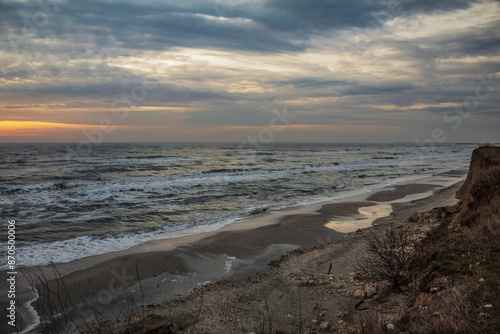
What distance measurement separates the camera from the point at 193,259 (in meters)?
9.64

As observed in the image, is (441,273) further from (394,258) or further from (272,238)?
(272,238)

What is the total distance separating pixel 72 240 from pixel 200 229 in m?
4.49

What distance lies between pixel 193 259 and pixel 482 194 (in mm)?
7679

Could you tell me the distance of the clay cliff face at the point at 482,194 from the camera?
286 inches

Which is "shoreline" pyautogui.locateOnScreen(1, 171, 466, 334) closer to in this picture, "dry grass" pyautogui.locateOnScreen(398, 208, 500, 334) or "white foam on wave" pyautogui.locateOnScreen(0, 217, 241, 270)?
"white foam on wave" pyautogui.locateOnScreen(0, 217, 241, 270)

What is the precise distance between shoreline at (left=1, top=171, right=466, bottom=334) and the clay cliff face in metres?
4.54

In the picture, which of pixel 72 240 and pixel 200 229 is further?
pixel 200 229

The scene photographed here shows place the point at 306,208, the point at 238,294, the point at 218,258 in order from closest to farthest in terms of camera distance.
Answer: the point at 238,294, the point at 218,258, the point at 306,208

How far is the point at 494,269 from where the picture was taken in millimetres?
4590

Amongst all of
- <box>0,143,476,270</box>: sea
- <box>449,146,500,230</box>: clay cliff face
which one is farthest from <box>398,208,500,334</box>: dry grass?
<box>0,143,476,270</box>: sea

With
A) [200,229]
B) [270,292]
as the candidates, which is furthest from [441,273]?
[200,229]

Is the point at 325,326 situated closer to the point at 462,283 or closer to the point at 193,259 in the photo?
the point at 462,283

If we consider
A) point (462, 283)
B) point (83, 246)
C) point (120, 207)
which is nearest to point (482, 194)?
point (462, 283)

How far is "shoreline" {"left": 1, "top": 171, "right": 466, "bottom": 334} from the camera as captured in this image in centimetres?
778
